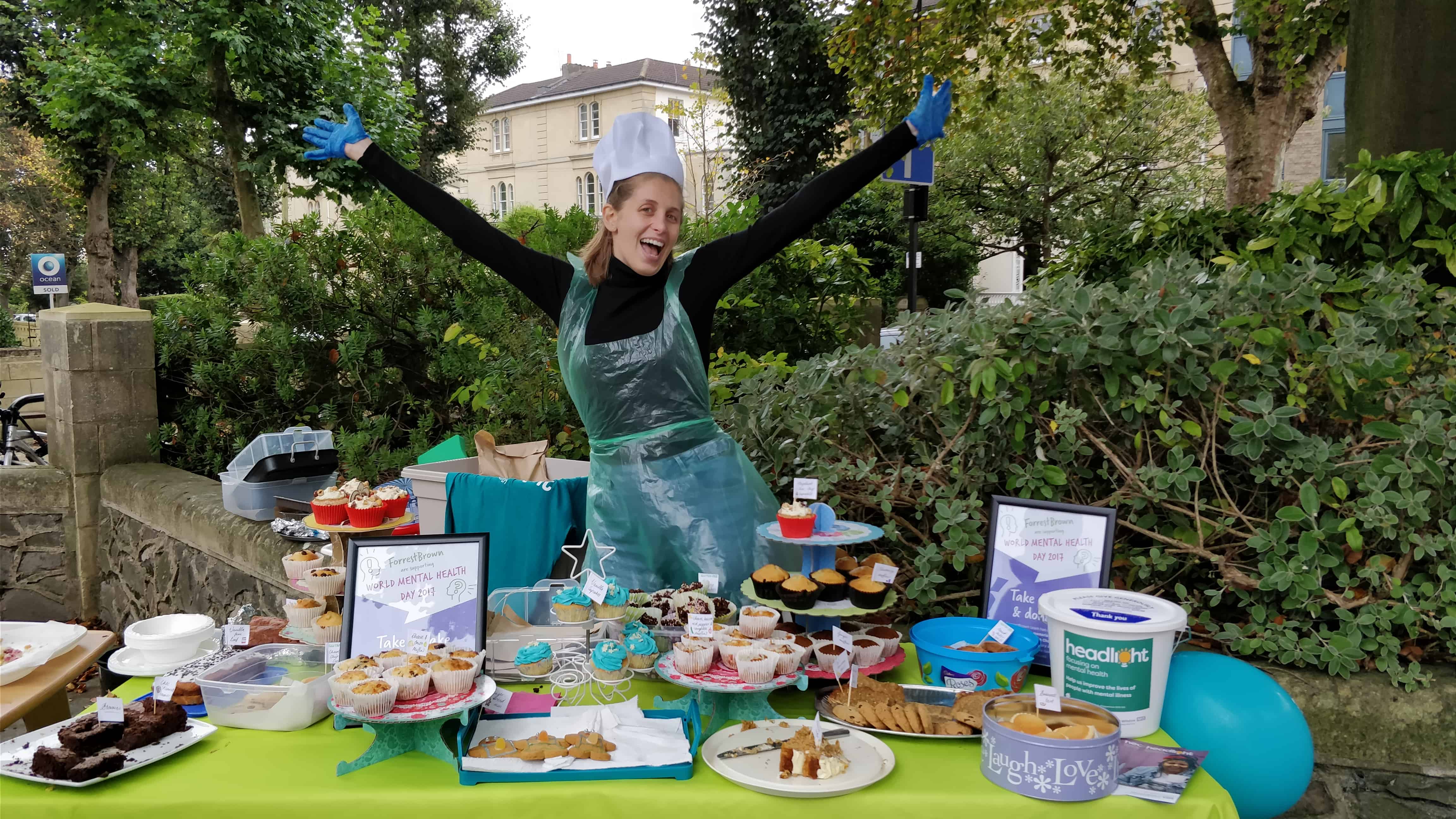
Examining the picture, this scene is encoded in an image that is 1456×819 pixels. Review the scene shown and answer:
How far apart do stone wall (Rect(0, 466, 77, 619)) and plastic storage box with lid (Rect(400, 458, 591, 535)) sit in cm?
413

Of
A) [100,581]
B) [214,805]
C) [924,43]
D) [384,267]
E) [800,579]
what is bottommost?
[100,581]

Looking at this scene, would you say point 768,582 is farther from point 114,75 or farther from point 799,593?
point 114,75

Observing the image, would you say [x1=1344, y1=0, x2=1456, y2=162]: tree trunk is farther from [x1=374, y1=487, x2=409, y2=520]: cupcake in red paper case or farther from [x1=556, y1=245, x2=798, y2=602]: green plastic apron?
[x1=374, y1=487, x2=409, y2=520]: cupcake in red paper case

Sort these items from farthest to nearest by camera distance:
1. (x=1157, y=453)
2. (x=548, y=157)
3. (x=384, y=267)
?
(x=548, y=157) → (x=384, y=267) → (x=1157, y=453)

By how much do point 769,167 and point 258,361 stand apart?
42.9 feet

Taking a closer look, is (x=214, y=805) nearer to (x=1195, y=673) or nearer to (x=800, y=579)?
(x=800, y=579)

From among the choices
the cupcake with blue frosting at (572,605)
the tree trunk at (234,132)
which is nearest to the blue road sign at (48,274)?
the tree trunk at (234,132)

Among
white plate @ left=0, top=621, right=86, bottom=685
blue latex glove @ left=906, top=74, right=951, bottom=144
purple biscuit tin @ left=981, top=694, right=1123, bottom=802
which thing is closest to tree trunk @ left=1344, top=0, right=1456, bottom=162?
blue latex glove @ left=906, top=74, right=951, bottom=144

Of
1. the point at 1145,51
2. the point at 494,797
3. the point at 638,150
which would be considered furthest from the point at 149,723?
the point at 1145,51

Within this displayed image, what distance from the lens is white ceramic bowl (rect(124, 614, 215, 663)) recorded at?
7.91 ft

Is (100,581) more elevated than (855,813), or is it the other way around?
(855,813)

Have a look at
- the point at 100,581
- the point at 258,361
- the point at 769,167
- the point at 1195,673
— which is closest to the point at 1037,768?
the point at 1195,673

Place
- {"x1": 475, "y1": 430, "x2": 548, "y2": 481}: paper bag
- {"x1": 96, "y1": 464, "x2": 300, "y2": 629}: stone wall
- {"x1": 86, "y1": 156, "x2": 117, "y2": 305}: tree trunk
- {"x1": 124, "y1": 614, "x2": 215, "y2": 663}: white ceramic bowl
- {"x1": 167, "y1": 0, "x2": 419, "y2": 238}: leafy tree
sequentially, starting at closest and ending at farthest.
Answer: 1. {"x1": 124, "y1": 614, "x2": 215, "y2": 663}: white ceramic bowl
2. {"x1": 475, "y1": 430, "x2": 548, "y2": 481}: paper bag
3. {"x1": 96, "y1": 464, "x2": 300, "y2": 629}: stone wall
4. {"x1": 167, "y1": 0, "x2": 419, "y2": 238}: leafy tree
5. {"x1": 86, "y1": 156, "x2": 117, "y2": 305}: tree trunk

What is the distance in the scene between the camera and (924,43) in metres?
8.09
